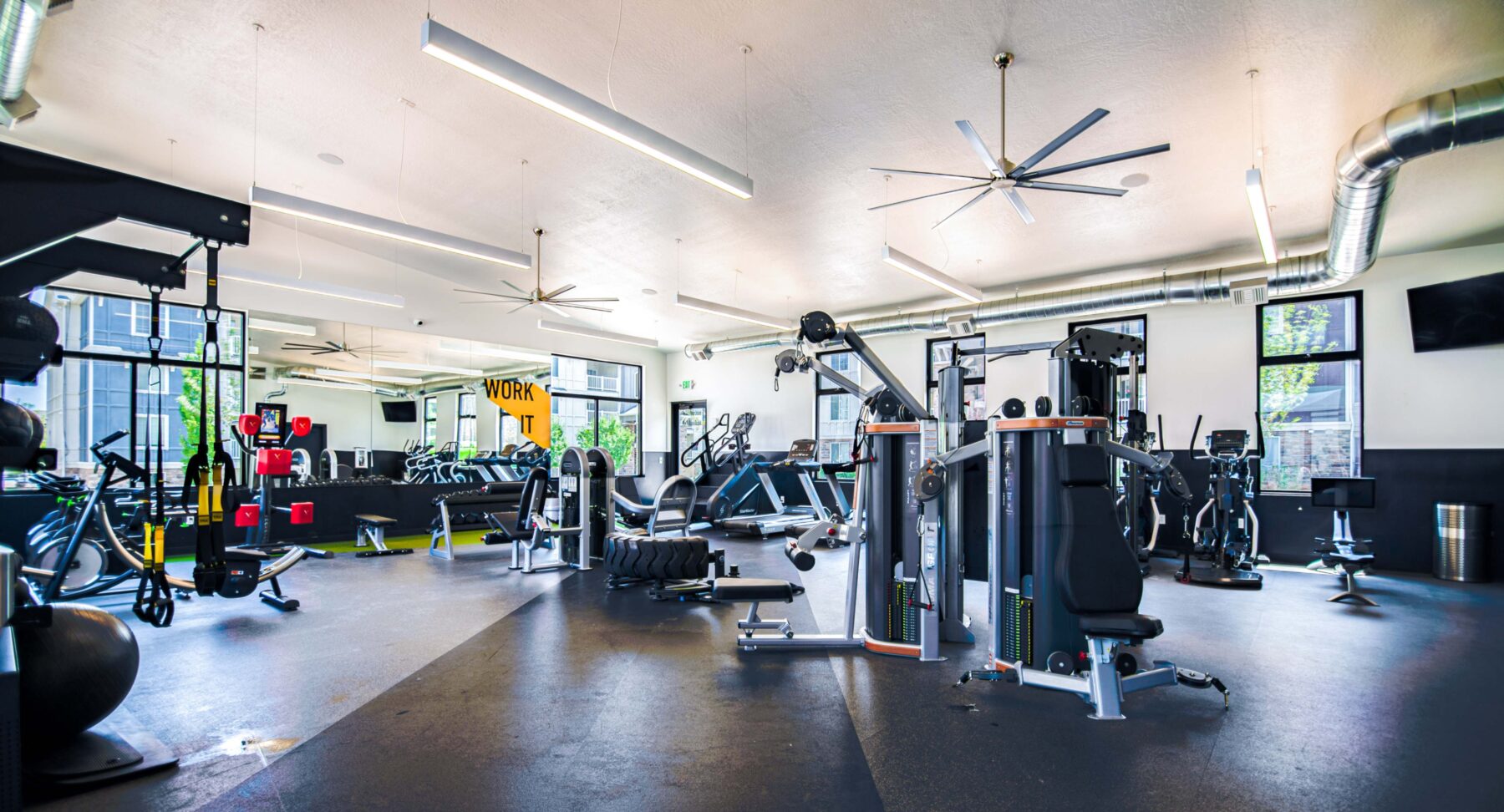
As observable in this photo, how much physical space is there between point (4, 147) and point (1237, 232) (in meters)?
9.20

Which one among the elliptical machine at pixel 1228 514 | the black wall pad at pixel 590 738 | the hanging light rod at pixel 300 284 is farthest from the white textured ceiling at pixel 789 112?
the black wall pad at pixel 590 738

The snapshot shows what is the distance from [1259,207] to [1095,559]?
3.64 m

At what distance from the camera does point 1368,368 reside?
756 centimetres

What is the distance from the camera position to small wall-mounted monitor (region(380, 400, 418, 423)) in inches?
400

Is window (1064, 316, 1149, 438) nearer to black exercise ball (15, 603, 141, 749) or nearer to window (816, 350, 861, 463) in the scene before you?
window (816, 350, 861, 463)

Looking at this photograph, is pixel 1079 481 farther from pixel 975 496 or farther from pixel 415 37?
pixel 415 37

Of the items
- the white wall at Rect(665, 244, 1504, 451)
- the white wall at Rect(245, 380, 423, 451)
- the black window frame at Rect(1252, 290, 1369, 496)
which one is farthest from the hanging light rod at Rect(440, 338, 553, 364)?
the black window frame at Rect(1252, 290, 1369, 496)

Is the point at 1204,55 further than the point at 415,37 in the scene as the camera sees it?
No

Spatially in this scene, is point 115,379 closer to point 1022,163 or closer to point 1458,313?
point 1022,163

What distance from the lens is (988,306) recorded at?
9344 mm

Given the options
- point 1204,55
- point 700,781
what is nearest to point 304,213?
point 700,781

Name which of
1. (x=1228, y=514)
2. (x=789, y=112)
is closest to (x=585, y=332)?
(x=789, y=112)

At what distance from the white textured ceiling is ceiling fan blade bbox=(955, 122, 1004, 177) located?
0.65 metres

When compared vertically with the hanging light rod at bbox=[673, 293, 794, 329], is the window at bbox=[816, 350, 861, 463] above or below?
below
